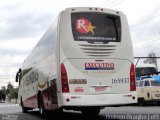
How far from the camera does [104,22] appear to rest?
13211mm

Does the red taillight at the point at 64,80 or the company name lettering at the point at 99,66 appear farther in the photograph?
the company name lettering at the point at 99,66

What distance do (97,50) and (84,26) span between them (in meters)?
0.87

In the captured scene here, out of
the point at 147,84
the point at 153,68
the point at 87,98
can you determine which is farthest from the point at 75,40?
the point at 153,68

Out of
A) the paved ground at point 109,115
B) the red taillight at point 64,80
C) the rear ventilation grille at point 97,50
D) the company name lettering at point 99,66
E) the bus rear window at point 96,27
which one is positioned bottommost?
the paved ground at point 109,115

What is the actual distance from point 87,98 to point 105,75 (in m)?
0.99

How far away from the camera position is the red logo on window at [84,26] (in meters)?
12.8

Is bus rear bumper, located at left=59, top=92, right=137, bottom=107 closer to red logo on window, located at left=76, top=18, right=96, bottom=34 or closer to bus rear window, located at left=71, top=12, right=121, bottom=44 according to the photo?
bus rear window, located at left=71, top=12, right=121, bottom=44

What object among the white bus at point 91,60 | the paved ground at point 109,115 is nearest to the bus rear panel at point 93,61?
the white bus at point 91,60

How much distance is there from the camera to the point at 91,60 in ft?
41.7

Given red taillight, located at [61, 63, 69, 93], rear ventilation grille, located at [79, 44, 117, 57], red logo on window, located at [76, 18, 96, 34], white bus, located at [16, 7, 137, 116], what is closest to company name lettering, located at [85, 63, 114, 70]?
white bus, located at [16, 7, 137, 116]

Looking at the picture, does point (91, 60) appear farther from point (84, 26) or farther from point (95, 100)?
point (95, 100)

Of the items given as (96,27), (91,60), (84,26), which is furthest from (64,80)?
(96,27)

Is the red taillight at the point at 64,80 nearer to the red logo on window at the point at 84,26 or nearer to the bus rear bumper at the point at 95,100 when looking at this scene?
the bus rear bumper at the point at 95,100

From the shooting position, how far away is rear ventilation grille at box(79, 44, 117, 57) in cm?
1271
